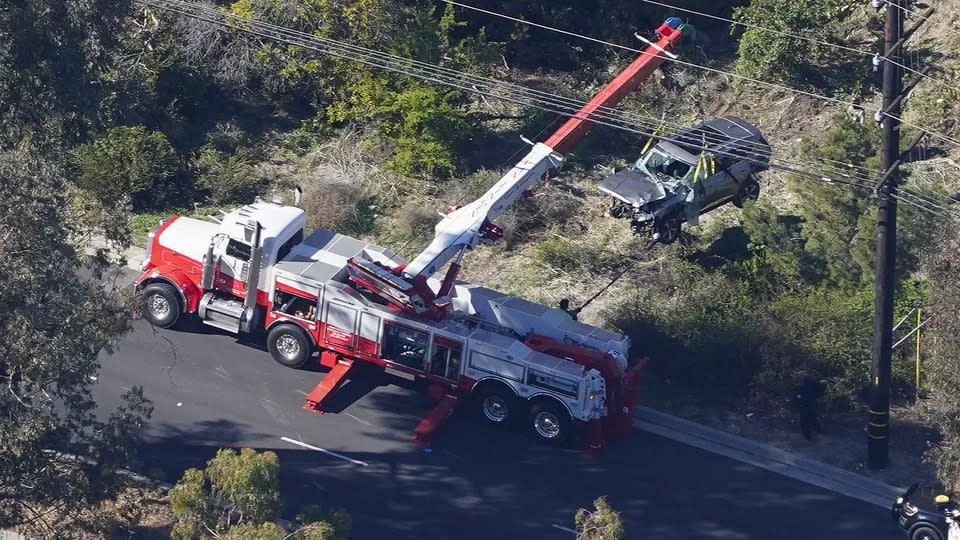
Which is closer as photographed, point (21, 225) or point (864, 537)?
point (21, 225)

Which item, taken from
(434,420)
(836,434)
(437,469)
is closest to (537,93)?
(434,420)

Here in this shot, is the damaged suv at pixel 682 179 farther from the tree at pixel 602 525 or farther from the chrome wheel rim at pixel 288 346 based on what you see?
the tree at pixel 602 525

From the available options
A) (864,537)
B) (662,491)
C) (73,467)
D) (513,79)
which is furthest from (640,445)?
(513,79)

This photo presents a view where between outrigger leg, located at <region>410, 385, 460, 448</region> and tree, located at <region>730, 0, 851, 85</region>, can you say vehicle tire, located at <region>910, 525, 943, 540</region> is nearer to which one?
outrigger leg, located at <region>410, 385, 460, 448</region>

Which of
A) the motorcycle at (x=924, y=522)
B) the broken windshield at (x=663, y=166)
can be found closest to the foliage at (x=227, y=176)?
the broken windshield at (x=663, y=166)

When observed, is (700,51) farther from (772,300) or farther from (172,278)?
(172,278)

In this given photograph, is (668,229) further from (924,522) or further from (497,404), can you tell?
(924,522)
